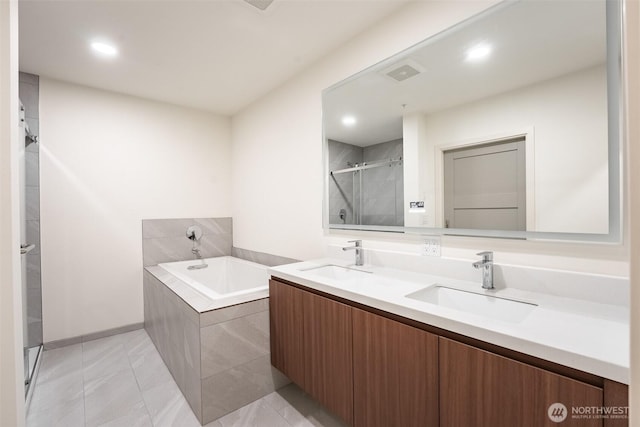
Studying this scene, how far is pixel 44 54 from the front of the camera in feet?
7.14

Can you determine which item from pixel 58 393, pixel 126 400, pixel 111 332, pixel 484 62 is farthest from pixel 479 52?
pixel 111 332

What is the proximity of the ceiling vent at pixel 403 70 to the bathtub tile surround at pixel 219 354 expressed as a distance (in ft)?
5.49

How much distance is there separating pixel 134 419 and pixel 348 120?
2.36m

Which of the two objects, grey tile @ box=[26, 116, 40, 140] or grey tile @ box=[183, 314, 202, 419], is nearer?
grey tile @ box=[183, 314, 202, 419]

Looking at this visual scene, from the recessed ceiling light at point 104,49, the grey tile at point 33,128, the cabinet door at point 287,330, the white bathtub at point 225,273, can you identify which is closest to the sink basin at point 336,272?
the cabinet door at point 287,330

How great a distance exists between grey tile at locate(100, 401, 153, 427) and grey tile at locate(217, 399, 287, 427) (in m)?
0.44

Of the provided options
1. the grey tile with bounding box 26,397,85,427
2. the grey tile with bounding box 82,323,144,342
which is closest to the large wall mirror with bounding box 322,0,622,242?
the grey tile with bounding box 26,397,85,427

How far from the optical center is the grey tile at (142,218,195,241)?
307cm

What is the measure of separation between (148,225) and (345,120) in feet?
7.78

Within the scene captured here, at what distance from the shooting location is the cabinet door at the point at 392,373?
1070mm

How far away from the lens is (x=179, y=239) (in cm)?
328

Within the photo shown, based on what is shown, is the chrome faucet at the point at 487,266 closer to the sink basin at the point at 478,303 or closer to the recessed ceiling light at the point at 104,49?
the sink basin at the point at 478,303

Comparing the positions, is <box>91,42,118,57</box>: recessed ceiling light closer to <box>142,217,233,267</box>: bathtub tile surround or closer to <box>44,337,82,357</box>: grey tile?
<box>142,217,233,267</box>: bathtub tile surround

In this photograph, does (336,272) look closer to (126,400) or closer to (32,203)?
(126,400)
